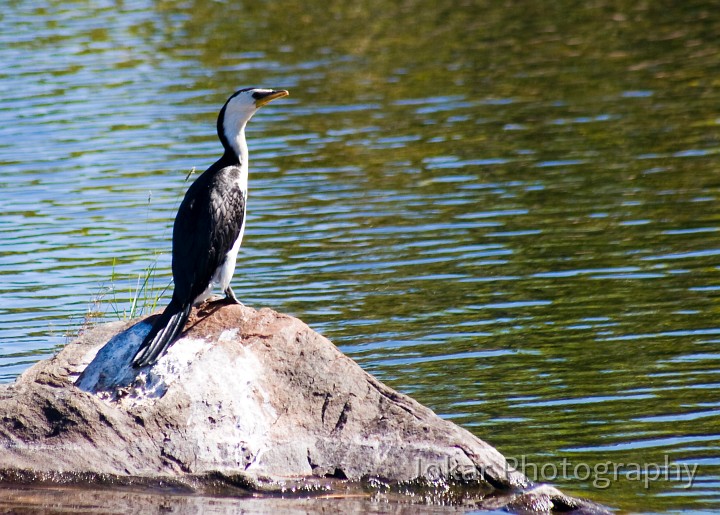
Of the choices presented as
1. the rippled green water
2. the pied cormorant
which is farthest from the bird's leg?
the rippled green water

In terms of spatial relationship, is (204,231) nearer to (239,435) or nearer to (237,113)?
(237,113)

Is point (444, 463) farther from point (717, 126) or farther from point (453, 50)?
point (453, 50)

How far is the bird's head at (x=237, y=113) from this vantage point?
9141mm

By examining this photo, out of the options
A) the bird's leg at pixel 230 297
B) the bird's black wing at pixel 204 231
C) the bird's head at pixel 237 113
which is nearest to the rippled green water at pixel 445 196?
the bird's leg at pixel 230 297

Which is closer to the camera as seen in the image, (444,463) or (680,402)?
(444,463)

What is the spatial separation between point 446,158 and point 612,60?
5328 millimetres

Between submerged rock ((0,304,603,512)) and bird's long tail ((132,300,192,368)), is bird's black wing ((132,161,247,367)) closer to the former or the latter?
bird's long tail ((132,300,192,368))

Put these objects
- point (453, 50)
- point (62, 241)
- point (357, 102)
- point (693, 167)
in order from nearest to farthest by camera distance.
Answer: point (62, 241) → point (693, 167) → point (357, 102) → point (453, 50)

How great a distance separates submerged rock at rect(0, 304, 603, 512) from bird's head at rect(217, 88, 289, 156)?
1928mm

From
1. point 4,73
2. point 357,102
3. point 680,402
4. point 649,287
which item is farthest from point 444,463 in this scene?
point 4,73

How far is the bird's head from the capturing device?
360 inches

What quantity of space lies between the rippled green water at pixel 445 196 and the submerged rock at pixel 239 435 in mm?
939

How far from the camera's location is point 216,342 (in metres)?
7.82

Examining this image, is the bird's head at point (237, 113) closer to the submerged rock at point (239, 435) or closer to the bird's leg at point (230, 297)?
the bird's leg at point (230, 297)
